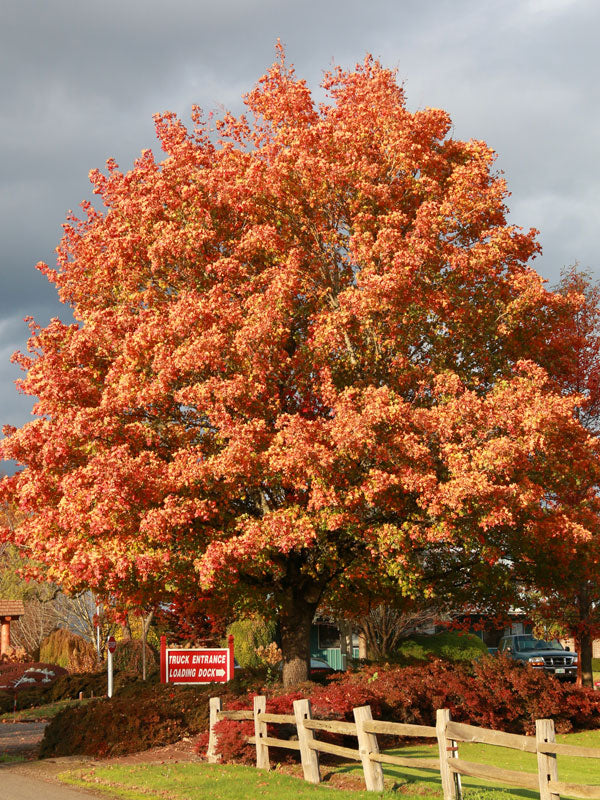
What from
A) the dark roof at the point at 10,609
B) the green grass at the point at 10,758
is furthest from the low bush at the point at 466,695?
the dark roof at the point at 10,609

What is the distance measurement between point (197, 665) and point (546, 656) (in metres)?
14.8

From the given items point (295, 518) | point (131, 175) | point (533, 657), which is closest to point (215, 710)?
point (295, 518)

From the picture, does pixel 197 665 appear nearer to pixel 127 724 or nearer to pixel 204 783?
pixel 127 724

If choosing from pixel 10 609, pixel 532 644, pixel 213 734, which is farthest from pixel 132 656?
pixel 213 734

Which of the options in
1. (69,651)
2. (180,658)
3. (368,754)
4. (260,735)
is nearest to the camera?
(368,754)

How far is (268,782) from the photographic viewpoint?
12.6m

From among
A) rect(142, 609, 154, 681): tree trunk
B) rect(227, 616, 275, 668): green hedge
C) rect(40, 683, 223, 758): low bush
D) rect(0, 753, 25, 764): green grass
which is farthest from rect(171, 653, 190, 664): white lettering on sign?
rect(227, 616, 275, 668): green hedge

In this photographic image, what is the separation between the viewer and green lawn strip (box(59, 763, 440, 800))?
1154 cm

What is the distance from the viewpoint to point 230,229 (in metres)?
18.1

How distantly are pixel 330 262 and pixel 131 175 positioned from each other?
522 centimetres

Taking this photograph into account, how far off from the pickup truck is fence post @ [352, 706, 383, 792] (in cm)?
1659

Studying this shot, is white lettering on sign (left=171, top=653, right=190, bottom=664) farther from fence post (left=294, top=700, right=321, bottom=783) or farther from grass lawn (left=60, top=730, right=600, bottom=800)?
fence post (left=294, top=700, right=321, bottom=783)

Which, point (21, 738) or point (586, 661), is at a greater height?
point (586, 661)

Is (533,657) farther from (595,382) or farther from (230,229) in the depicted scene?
(230,229)
